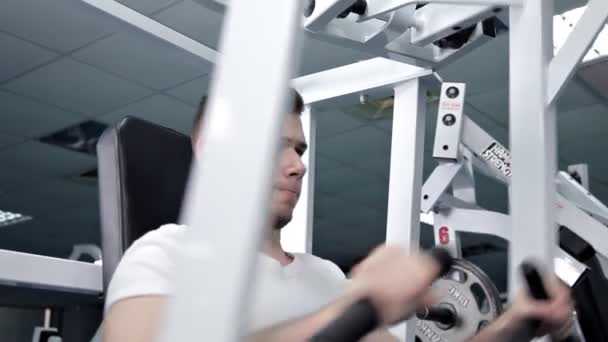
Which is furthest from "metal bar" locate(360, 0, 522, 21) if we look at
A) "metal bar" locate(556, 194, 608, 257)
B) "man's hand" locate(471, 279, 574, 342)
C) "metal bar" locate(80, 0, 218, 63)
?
"metal bar" locate(556, 194, 608, 257)

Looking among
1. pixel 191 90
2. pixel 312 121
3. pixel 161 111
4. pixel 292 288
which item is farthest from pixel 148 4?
pixel 292 288

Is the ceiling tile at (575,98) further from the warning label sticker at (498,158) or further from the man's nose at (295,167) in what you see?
the man's nose at (295,167)

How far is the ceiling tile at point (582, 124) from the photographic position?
13.3ft

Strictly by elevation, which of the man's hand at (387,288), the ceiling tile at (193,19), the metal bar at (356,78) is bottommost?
the man's hand at (387,288)

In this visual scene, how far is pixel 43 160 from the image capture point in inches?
191

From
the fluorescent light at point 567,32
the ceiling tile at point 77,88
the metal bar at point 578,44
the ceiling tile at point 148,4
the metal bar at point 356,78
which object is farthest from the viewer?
the ceiling tile at point 77,88

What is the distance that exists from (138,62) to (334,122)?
131 centimetres

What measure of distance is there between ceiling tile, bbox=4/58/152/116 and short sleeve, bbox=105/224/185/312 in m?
2.79

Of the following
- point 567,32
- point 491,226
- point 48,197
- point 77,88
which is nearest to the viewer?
point 491,226

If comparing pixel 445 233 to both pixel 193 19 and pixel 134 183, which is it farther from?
pixel 193 19

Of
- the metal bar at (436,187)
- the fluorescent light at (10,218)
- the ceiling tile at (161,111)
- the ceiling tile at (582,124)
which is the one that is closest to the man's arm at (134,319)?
the metal bar at (436,187)

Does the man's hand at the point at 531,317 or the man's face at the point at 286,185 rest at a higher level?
the man's face at the point at 286,185

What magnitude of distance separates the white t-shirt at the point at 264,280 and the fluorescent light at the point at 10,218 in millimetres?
5736

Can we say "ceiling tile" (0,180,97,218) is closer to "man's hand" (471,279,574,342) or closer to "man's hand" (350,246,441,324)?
"man's hand" (471,279,574,342)
